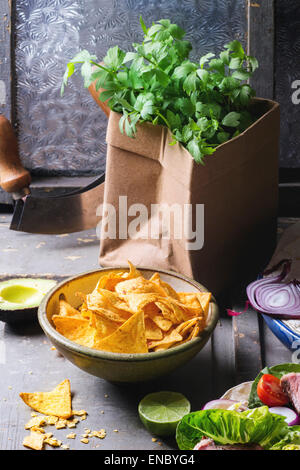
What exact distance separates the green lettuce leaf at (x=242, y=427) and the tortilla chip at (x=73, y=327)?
0.33 m

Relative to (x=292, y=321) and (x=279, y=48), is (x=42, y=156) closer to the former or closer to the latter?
(x=279, y=48)

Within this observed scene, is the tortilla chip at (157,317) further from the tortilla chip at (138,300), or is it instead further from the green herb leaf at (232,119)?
the green herb leaf at (232,119)

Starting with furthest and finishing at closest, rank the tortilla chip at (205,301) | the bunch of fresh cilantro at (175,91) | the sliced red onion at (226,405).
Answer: the bunch of fresh cilantro at (175,91)
the tortilla chip at (205,301)
the sliced red onion at (226,405)

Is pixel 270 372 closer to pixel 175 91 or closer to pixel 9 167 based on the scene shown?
pixel 175 91

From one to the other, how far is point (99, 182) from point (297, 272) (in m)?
0.80

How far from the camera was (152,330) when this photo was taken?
1179mm

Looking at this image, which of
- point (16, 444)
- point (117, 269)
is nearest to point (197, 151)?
point (117, 269)

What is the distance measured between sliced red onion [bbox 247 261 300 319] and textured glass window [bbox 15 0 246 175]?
992 millimetres

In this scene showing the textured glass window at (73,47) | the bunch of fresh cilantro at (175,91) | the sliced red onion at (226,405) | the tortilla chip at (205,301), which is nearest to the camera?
the sliced red onion at (226,405)

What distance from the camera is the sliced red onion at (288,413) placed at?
99 cm

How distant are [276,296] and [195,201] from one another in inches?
11.6

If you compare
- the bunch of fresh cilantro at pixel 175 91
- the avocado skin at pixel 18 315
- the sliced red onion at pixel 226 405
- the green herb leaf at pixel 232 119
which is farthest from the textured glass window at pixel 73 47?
the sliced red onion at pixel 226 405

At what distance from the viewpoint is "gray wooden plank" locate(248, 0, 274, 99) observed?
191 centimetres

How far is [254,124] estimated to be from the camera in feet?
4.74
